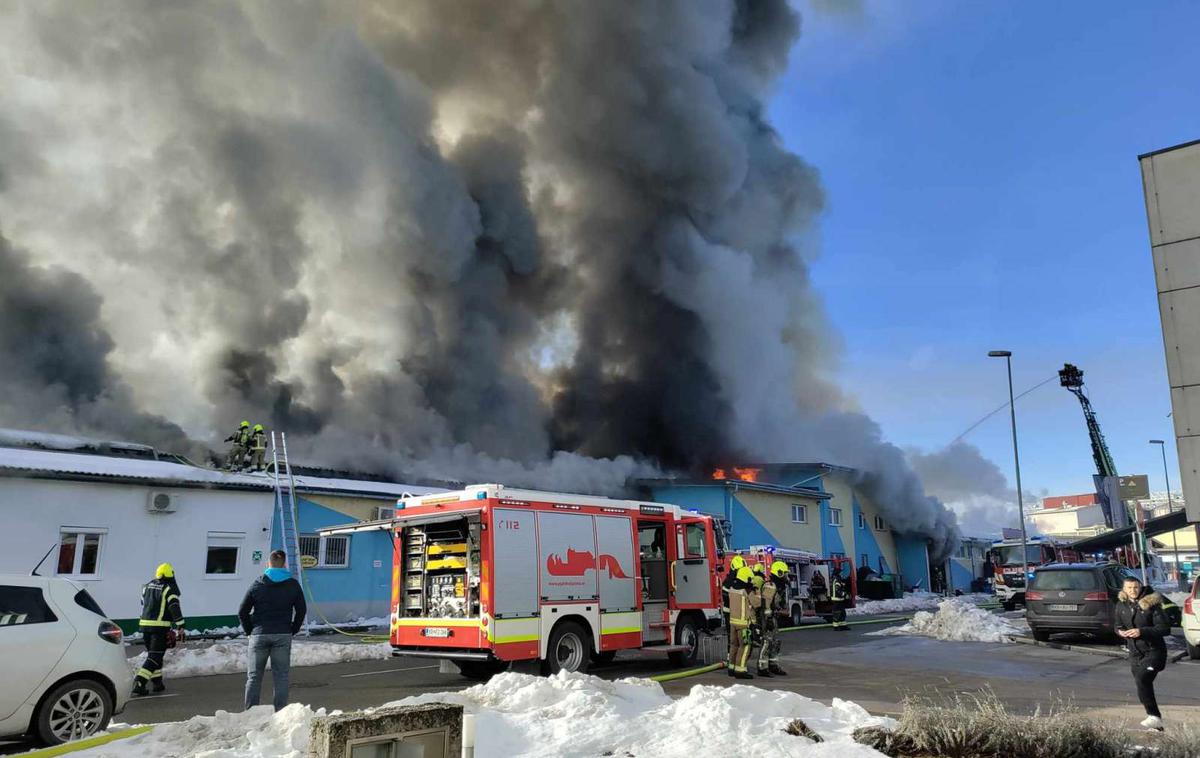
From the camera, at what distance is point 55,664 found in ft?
21.7

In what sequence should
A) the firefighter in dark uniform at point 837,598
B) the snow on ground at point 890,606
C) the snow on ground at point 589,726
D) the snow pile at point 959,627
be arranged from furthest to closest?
the snow on ground at point 890,606, the firefighter in dark uniform at point 837,598, the snow pile at point 959,627, the snow on ground at point 589,726

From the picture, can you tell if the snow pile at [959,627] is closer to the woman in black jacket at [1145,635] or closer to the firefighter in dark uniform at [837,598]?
the firefighter in dark uniform at [837,598]

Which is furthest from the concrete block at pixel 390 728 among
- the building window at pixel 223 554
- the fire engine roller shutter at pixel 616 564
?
the building window at pixel 223 554

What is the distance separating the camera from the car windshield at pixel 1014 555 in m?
30.8

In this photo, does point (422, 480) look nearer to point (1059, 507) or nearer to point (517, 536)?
point (517, 536)

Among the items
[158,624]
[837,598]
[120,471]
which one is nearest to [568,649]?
[158,624]

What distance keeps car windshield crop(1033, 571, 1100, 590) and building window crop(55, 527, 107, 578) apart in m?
18.3

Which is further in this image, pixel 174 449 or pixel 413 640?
pixel 174 449

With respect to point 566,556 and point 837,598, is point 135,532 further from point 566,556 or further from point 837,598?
point 837,598

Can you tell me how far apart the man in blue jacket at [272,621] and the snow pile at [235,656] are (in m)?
3.72

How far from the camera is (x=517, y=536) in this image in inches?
416

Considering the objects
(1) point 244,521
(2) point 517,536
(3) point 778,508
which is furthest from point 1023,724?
(3) point 778,508

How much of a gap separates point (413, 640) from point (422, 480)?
15.2 metres

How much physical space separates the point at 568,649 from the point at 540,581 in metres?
1.11
